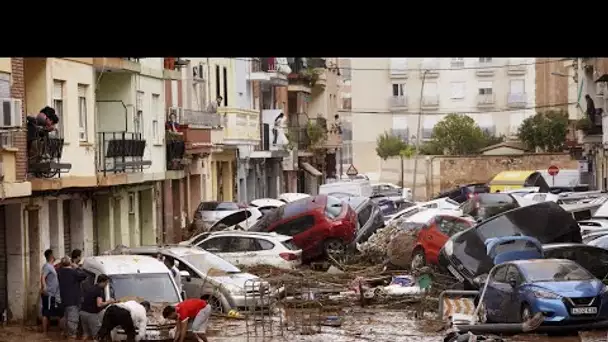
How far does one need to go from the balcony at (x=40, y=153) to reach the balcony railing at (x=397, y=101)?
85359 mm

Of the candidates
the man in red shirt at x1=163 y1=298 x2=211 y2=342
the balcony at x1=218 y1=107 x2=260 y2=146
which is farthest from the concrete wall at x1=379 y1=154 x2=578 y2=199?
the man in red shirt at x1=163 y1=298 x2=211 y2=342

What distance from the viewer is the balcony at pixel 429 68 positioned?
110 meters

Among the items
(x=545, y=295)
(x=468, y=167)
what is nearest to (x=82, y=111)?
(x=545, y=295)

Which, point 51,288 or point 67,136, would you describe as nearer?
point 51,288

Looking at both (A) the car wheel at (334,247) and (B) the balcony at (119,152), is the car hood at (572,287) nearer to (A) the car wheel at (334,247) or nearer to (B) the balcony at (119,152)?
(B) the balcony at (119,152)

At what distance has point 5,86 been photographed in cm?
2698

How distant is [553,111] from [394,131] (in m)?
19.5

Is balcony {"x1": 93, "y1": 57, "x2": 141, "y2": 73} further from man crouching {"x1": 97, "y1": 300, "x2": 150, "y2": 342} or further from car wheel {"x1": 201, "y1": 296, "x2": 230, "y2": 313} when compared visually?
man crouching {"x1": 97, "y1": 300, "x2": 150, "y2": 342}

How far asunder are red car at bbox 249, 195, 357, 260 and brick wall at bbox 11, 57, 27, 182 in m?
11.2

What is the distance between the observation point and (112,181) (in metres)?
34.3

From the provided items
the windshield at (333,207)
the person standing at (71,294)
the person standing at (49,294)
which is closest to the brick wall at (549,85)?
the windshield at (333,207)
